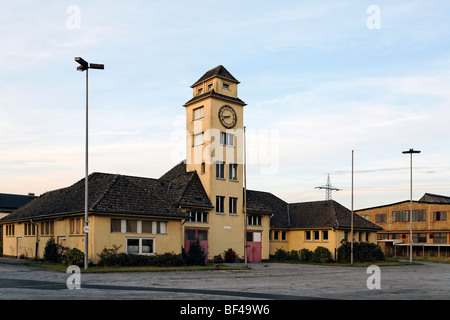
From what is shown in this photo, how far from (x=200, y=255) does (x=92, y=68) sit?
16.5 meters

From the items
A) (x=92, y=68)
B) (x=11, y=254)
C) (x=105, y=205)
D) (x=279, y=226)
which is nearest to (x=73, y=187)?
(x=105, y=205)

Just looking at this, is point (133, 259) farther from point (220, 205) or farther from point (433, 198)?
point (433, 198)

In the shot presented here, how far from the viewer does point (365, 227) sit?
47.8 m

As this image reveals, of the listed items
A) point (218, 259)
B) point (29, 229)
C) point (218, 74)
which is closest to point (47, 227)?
point (29, 229)

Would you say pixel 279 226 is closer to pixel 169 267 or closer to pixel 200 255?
pixel 200 255

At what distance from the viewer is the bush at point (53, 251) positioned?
111 feet

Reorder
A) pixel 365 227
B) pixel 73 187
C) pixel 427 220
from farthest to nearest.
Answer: pixel 427 220, pixel 365 227, pixel 73 187

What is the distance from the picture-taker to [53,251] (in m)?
34.5

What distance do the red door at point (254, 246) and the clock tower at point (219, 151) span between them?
124 cm

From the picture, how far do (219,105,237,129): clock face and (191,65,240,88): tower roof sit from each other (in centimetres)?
282

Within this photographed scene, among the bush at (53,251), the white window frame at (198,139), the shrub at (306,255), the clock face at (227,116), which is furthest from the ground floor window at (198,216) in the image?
the shrub at (306,255)

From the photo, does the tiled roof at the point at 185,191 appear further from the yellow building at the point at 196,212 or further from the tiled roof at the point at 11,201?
the tiled roof at the point at 11,201

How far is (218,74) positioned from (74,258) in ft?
66.8
